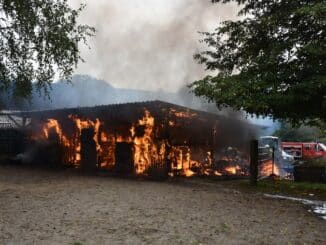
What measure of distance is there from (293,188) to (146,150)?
729 centimetres

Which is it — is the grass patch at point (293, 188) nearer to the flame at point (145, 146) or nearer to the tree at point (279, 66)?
the tree at point (279, 66)

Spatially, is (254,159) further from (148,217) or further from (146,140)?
(148,217)

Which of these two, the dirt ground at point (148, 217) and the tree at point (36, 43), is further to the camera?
the tree at point (36, 43)

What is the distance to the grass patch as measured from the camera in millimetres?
14613

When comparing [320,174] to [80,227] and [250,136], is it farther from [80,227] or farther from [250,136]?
[80,227]

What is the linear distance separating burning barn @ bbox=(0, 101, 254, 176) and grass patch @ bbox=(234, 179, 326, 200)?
157 inches

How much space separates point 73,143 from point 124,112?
16.2ft

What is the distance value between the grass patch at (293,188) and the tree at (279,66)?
268 centimetres

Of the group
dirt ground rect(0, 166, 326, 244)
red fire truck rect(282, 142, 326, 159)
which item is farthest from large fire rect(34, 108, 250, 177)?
red fire truck rect(282, 142, 326, 159)

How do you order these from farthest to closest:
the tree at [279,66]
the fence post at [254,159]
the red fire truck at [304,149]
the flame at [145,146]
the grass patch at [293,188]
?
1. the red fire truck at [304,149]
2. the flame at [145,146]
3. the fence post at [254,159]
4. the grass patch at [293,188]
5. the tree at [279,66]

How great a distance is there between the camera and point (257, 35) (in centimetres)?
1498

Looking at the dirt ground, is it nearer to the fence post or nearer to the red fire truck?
the fence post

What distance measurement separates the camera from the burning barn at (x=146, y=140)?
1950cm

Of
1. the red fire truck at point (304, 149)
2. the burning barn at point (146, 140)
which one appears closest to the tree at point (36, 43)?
the burning barn at point (146, 140)
